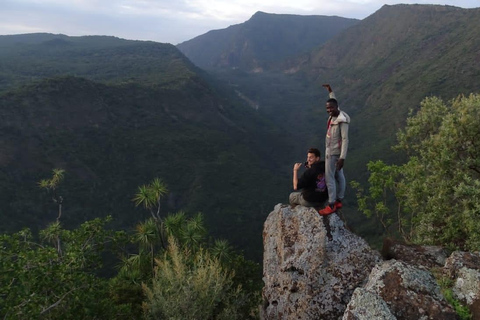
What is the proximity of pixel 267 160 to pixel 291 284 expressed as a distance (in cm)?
12552

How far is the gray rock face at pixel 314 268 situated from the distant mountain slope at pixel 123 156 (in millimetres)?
60186

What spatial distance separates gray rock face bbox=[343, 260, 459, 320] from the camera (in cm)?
703

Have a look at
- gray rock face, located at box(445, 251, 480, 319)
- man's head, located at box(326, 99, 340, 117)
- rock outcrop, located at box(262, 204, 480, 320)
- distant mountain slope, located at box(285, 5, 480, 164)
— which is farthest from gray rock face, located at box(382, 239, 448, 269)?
distant mountain slope, located at box(285, 5, 480, 164)

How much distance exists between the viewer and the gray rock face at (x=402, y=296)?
23.1 ft

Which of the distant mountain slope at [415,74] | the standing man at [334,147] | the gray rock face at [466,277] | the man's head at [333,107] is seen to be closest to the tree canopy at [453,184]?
the gray rock face at [466,277]

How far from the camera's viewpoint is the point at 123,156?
312 ft

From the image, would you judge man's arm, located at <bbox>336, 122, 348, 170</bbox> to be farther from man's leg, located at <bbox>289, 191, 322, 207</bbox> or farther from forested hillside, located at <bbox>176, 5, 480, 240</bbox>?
forested hillside, located at <bbox>176, 5, 480, 240</bbox>

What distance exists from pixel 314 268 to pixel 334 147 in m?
3.58

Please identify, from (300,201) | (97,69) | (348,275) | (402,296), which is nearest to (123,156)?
(300,201)

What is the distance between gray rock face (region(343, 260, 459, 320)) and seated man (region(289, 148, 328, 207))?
313 cm

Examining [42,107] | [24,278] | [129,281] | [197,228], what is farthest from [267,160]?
[24,278]

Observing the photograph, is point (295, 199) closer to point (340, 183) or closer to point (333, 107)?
point (340, 183)

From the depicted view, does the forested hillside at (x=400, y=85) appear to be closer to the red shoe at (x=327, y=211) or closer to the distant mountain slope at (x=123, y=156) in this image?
the distant mountain slope at (x=123, y=156)

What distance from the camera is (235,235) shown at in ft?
269
